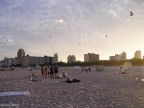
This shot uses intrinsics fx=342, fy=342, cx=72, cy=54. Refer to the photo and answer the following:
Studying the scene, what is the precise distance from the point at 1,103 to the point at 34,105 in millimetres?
2556

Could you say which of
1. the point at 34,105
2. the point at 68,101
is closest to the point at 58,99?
the point at 68,101

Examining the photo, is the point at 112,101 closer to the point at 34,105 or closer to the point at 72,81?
the point at 34,105

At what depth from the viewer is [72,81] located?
45.4 meters

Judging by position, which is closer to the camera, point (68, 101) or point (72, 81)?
point (68, 101)

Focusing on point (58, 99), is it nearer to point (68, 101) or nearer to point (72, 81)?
point (68, 101)

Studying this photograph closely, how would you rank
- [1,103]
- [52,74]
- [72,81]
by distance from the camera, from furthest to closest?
[52,74]
[72,81]
[1,103]

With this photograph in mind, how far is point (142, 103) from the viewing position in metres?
23.4

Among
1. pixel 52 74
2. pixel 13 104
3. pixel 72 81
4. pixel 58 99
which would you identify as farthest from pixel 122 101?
pixel 52 74

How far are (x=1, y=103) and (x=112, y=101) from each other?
7883mm

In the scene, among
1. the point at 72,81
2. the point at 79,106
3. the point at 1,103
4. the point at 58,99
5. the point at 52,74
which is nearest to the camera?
the point at 79,106

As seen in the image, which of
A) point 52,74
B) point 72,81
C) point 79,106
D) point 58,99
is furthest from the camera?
point 52,74

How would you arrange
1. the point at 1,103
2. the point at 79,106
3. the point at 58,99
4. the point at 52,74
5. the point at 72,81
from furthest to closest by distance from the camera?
the point at 52,74 < the point at 72,81 < the point at 58,99 < the point at 1,103 < the point at 79,106

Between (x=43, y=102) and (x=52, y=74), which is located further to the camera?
(x=52, y=74)

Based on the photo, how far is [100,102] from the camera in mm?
24250
